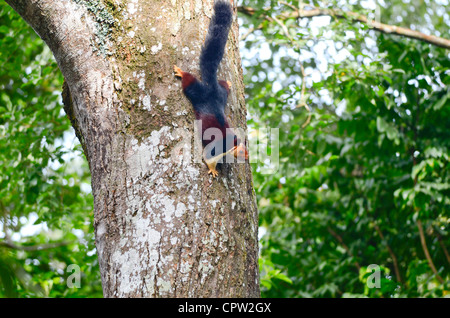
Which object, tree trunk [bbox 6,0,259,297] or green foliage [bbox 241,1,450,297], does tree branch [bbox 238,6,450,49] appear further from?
tree trunk [bbox 6,0,259,297]

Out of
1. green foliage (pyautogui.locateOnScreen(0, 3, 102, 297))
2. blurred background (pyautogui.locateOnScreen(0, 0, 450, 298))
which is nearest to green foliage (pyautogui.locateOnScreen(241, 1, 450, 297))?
blurred background (pyautogui.locateOnScreen(0, 0, 450, 298))

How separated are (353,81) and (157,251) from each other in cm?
297

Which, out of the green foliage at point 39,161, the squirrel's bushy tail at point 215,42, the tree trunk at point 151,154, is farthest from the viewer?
the green foliage at point 39,161

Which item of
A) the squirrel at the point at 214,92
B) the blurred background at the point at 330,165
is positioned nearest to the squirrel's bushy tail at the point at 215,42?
the squirrel at the point at 214,92

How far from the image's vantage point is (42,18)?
185cm

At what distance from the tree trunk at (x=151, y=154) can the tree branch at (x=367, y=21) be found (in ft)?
8.17

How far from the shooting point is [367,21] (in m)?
4.04

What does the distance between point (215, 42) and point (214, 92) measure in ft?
0.76

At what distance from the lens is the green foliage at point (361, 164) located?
12.7 feet

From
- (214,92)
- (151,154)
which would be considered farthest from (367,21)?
(151,154)

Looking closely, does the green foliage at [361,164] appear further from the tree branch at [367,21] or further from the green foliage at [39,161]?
the green foliage at [39,161]

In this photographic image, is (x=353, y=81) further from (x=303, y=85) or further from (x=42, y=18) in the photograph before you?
(x=42, y=18)

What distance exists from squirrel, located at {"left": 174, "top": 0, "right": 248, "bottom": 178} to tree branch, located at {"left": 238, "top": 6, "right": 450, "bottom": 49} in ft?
8.18
